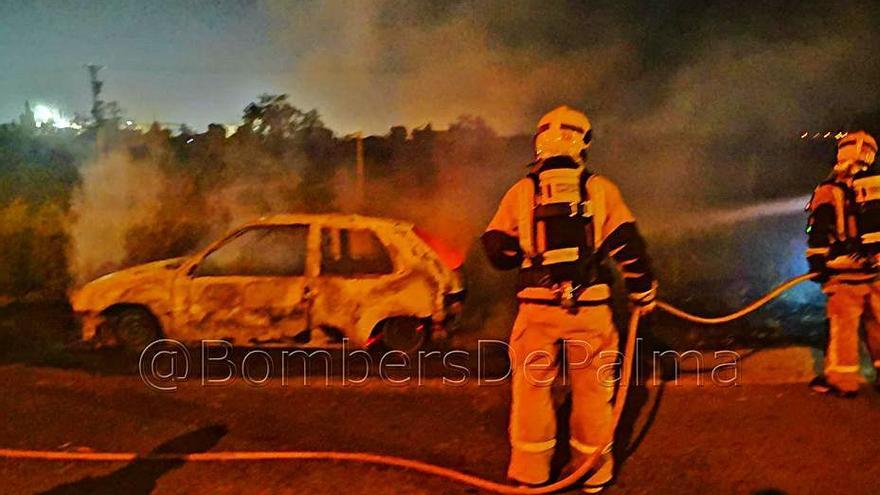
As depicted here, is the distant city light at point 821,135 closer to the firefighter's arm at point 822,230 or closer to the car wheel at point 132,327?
the firefighter's arm at point 822,230

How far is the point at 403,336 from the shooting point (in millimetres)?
6934

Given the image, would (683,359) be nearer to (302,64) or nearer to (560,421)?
(560,421)

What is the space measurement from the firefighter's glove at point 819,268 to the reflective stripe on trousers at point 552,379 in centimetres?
225

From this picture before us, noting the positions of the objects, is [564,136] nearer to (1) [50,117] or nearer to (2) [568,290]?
(2) [568,290]

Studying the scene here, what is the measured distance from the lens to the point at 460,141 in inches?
344

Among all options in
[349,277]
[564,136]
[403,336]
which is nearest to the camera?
[564,136]

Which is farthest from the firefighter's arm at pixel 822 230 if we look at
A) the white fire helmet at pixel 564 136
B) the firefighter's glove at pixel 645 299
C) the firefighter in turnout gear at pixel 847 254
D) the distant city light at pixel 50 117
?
the distant city light at pixel 50 117

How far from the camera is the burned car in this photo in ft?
22.3

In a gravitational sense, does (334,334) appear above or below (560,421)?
above

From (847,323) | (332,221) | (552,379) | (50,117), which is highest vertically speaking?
(50,117)

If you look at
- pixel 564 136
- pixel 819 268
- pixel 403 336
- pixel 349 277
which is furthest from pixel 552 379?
pixel 349 277

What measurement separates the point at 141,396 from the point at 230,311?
1217mm

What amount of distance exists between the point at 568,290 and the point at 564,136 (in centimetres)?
82

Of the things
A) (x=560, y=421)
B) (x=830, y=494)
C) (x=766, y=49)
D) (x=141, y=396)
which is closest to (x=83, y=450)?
(x=141, y=396)
